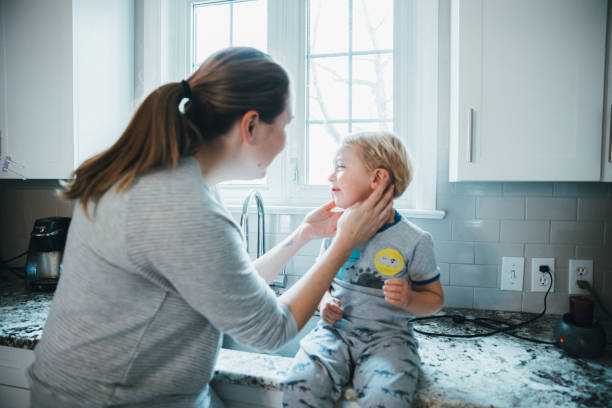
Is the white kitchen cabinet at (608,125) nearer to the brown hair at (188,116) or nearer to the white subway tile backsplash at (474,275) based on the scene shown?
the white subway tile backsplash at (474,275)

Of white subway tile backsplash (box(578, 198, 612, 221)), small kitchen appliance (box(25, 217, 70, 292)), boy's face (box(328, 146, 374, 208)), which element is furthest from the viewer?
small kitchen appliance (box(25, 217, 70, 292))

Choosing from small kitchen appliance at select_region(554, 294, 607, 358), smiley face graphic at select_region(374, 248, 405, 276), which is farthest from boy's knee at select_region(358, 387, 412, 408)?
small kitchen appliance at select_region(554, 294, 607, 358)

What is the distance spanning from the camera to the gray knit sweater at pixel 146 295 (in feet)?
2.23

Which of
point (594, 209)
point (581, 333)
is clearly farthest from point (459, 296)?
point (594, 209)

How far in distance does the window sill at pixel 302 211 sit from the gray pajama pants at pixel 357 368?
64cm

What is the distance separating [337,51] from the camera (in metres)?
1.77

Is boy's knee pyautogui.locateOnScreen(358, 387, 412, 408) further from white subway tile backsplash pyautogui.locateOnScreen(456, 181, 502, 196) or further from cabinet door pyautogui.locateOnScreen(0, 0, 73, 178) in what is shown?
cabinet door pyautogui.locateOnScreen(0, 0, 73, 178)

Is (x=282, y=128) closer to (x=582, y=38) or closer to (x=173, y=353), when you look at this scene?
(x=173, y=353)

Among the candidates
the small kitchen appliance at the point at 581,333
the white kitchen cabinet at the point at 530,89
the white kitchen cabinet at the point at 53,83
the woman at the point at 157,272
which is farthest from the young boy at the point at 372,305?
the white kitchen cabinet at the point at 53,83

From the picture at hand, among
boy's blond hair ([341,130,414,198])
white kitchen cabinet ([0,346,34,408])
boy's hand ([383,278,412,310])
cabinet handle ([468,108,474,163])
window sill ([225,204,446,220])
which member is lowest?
white kitchen cabinet ([0,346,34,408])

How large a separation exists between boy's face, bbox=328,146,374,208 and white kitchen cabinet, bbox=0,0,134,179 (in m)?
1.16

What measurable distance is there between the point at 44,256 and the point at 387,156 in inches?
61.1

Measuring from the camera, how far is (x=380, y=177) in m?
1.12

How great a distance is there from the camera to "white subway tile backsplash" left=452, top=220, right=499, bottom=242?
146 centimetres
